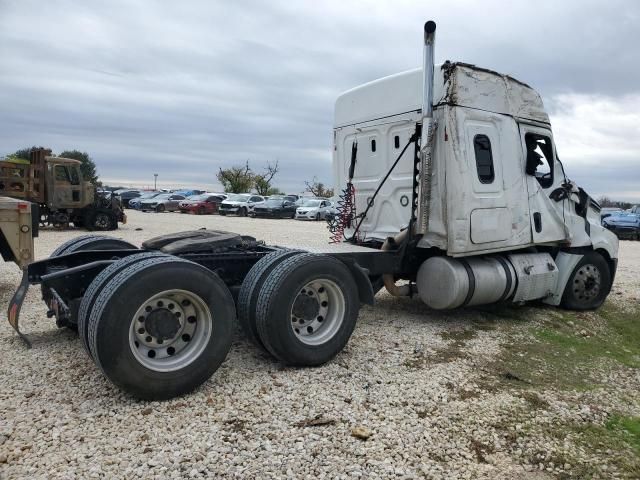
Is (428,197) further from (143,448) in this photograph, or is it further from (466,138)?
(143,448)

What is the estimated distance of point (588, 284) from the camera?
742cm

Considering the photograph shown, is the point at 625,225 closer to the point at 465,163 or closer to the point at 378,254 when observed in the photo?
the point at 465,163

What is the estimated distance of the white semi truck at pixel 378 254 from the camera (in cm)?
376

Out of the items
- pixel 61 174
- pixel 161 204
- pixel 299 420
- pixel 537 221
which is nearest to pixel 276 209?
pixel 161 204

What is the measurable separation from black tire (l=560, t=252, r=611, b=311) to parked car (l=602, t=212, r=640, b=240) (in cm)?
1935

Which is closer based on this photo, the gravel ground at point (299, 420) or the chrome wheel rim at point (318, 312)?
the gravel ground at point (299, 420)

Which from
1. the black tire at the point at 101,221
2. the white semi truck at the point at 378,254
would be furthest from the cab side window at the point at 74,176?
the white semi truck at the point at 378,254

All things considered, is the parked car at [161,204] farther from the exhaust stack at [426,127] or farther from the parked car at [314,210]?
the exhaust stack at [426,127]

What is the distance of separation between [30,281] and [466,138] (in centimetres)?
481

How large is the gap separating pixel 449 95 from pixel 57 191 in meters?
17.0

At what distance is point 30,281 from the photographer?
4.63 metres

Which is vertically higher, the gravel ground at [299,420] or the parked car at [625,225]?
the parked car at [625,225]

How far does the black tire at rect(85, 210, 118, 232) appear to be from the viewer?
20188 mm

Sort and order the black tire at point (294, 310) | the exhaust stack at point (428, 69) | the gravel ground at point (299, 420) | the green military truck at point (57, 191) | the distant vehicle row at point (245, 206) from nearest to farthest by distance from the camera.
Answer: the gravel ground at point (299, 420) < the black tire at point (294, 310) < the exhaust stack at point (428, 69) < the green military truck at point (57, 191) < the distant vehicle row at point (245, 206)
